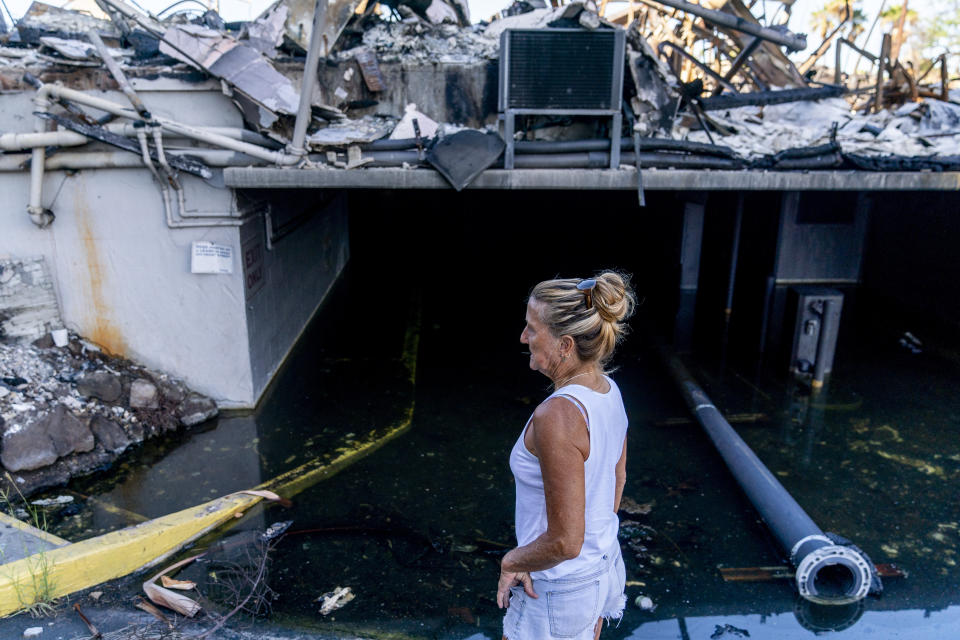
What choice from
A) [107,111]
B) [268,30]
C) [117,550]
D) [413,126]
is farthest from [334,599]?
[268,30]

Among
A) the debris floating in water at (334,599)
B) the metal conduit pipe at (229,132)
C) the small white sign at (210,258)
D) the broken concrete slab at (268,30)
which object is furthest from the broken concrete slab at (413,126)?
the debris floating in water at (334,599)

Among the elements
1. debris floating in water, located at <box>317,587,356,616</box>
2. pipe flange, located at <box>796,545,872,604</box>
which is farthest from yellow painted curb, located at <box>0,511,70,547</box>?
pipe flange, located at <box>796,545,872,604</box>

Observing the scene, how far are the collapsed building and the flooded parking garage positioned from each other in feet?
4.64

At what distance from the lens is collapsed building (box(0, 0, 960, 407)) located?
5.90 meters

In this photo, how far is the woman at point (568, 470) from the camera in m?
1.99

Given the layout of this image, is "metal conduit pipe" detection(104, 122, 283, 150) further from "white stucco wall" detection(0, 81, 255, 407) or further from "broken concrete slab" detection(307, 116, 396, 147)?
"broken concrete slab" detection(307, 116, 396, 147)

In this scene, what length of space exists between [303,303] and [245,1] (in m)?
4.23

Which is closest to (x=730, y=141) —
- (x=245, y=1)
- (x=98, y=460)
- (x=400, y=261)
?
(x=245, y=1)

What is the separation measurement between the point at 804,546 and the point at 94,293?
672 centimetres

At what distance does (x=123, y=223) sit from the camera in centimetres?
628

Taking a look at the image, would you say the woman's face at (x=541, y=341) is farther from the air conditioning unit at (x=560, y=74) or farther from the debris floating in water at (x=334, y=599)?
the air conditioning unit at (x=560, y=74)

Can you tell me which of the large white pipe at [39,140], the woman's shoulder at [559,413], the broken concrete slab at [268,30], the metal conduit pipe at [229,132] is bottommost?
the woman's shoulder at [559,413]

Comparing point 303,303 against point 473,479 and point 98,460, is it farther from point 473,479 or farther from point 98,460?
point 473,479

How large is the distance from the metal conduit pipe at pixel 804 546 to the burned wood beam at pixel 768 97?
4.30 meters
